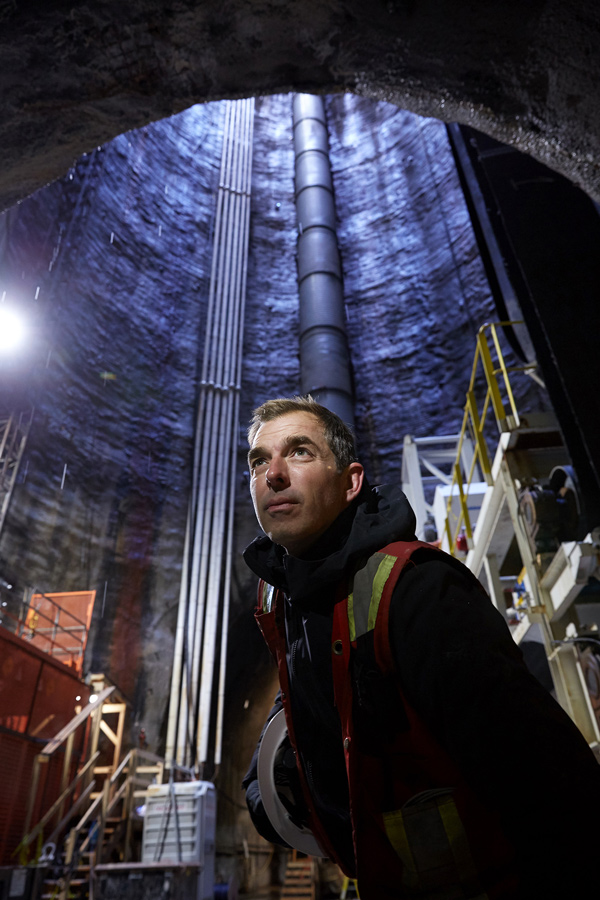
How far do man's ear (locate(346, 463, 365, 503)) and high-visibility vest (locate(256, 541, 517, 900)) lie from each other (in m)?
0.29

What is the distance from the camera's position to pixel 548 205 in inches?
163

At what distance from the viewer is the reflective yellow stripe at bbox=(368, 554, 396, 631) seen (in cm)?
117

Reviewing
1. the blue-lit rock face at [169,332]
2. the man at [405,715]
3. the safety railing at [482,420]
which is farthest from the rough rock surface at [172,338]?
the man at [405,715]

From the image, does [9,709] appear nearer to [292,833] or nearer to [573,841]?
[292,833]

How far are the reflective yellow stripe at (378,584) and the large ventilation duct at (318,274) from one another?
12.1 meters

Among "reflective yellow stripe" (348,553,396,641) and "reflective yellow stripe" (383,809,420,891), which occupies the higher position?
"reflective yellow stripe" (348,553,396,641)

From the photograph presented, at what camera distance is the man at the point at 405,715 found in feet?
3.11

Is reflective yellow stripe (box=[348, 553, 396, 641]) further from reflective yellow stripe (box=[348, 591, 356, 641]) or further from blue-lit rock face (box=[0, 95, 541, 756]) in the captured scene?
blue-lit rock face (box=[0, 95, 541, 756])

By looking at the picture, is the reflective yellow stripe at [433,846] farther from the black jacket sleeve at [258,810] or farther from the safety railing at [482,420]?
the safety railing at [482,420]

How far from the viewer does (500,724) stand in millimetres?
992

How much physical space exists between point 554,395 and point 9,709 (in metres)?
7.61

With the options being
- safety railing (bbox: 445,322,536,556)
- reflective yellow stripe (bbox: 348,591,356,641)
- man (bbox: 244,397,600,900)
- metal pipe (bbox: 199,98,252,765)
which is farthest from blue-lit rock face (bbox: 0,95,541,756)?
reflective yellow stripe (bbox: 348,591,356,641)

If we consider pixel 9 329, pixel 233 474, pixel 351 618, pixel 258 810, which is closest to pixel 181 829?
pixel 258 810

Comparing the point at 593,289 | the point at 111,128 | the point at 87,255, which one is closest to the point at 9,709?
the point at 111,128
